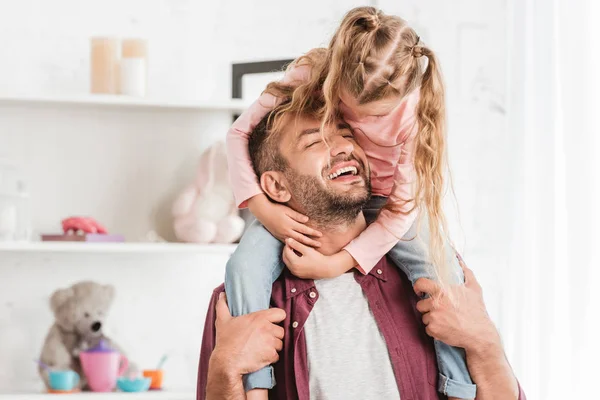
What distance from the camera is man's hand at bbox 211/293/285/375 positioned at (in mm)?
1605

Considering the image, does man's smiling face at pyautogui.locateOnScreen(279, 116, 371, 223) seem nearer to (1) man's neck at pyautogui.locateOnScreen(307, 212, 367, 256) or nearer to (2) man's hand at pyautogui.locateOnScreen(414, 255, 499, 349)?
(1) man's neck at pyautogui.locateOnScreen(307, 212, 367, 256)

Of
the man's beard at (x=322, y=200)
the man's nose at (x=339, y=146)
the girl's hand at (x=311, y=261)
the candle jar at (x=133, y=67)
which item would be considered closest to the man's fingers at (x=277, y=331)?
→ the girl's hand at (x=311, y=261)

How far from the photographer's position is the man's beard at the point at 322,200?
1.66m

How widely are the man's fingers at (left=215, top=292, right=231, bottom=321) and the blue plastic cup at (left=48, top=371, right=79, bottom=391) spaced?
1.08 m

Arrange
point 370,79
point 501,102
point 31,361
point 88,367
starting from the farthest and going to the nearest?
point 501,102, point 31,361, point 88,367, point 370,79

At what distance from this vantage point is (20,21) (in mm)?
2900

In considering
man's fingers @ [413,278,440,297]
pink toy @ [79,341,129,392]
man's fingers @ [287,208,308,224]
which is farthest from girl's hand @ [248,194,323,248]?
pink toy @ [79,341,129,392]

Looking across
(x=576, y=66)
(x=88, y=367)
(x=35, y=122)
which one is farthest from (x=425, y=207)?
(x=35, y=122)

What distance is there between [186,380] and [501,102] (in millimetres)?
1448

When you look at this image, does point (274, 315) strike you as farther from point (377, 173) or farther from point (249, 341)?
point (377, 173)

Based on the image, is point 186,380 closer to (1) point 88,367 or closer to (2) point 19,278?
(1) point 88,367

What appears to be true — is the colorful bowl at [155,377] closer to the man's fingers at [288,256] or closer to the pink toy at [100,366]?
the pink toy at [100,366]

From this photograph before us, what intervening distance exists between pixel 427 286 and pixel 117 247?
1.28 metres

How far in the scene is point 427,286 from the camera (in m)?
1.67
